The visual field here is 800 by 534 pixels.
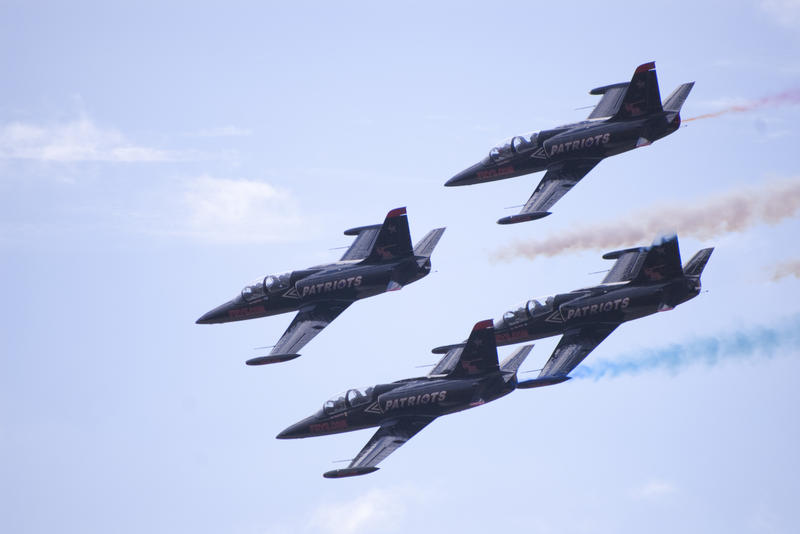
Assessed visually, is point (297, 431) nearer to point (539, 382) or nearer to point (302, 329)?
point (302, 329)

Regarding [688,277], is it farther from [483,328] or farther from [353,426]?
[353,426]

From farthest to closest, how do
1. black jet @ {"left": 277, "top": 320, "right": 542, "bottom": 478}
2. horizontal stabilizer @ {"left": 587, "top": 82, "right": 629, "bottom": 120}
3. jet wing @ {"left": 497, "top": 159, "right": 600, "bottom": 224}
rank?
horizontal stabilizer @ {"left": 587, "top": 82, "right": 629, "bottom": 120} < jet wing @ {"left": 497, "top": 159, "right": 600, "bottom": 224} < black jet @ {"left": 277, "top": 320, "right": 542, "bottom": 478}

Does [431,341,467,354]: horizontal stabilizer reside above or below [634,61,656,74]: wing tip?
below

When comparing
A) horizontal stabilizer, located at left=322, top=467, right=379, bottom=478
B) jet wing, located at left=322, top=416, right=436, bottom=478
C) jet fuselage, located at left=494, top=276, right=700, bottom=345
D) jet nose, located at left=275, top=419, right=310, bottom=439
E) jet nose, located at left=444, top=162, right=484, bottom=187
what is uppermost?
jet nose, located at left=444, top=162, right=484, bottom=187

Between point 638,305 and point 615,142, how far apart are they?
9526mm

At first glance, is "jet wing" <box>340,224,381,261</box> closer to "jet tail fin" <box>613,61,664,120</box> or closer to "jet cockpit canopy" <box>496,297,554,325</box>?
"jet cockpit canopy" <box>496,297,554,325</box>

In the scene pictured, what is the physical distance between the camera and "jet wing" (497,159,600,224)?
260 ft

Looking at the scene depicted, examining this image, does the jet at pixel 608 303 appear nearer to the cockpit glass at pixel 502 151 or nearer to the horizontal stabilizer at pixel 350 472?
the horizontal stabilizer at pixel 350 472

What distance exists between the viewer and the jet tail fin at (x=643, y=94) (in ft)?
259

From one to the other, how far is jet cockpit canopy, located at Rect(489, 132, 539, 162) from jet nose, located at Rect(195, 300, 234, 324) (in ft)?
52.7

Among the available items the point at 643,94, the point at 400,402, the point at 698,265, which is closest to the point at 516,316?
the point at 400,402

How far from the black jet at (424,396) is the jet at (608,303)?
2550 mm

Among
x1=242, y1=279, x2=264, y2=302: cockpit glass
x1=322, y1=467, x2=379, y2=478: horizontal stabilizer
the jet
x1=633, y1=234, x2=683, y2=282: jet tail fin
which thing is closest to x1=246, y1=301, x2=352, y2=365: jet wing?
x1=242, y1=279, x2=264, y2=302: cockpit glass

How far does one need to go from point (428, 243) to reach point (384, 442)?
12659 mm
